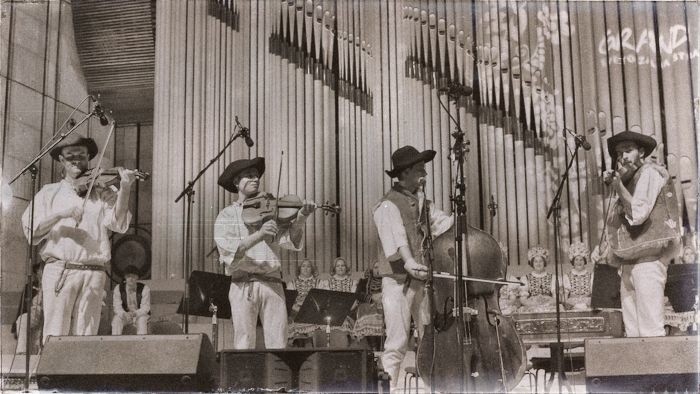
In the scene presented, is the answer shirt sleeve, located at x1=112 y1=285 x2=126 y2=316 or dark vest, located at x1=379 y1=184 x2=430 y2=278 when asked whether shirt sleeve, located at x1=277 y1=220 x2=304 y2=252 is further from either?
shirt sleeve, located at x1=112 y1=285 x2=126 y2=316

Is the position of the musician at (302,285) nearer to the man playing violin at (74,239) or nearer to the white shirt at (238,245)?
the white shirt at (238,245)

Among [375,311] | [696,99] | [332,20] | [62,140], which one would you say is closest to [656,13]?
[696,99]

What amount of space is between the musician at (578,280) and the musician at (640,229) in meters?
Result: 2.01

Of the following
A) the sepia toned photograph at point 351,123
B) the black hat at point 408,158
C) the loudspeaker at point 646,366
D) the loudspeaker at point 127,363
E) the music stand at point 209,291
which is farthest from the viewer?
the sepia toned photograph at point 351,123

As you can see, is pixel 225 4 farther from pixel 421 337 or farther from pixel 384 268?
pixel 421 337

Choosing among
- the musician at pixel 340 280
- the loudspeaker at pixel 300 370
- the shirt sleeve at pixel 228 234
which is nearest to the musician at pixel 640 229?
the loudspeaker at pixel 300 370

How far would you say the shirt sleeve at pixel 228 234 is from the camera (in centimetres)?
562

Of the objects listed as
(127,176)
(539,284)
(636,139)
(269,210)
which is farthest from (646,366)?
(539,284)

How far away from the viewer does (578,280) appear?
776 cm

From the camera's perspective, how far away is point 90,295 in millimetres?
5566

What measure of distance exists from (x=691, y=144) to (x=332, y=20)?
10.6 feet

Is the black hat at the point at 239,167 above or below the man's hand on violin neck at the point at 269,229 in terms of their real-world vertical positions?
above

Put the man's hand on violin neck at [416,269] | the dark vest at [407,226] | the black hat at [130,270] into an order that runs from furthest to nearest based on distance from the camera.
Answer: the black hat at [130,270] → the dark vest at [407,226] → the man's hand on violin neck at [416,269]

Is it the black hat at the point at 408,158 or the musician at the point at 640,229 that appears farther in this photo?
the black hat at the point at 408,158
